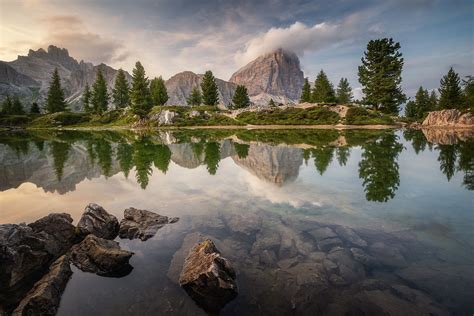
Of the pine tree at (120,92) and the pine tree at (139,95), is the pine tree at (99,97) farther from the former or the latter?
the pine tree at (139,95)

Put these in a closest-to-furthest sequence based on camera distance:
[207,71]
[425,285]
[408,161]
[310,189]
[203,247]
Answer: [425,285]
[203,247]
[310,189]
[408,161]
[207,71]

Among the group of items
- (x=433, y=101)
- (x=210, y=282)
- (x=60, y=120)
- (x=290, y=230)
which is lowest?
(x=290, y=230)

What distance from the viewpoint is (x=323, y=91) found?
112 m

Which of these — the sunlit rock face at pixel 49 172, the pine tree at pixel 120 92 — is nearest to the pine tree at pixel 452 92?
the sunlit rock face at pixel 49 172

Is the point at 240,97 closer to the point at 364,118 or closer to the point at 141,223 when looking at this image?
the point at 364,118

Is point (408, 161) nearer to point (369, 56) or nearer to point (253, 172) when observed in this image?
point (253, 172)

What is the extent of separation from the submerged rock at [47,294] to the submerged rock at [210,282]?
10.0 ft

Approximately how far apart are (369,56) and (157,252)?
Result: 350ft

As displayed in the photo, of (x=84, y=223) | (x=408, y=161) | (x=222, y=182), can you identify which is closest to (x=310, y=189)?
(x=222, y=182)

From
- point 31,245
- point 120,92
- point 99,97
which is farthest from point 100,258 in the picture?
point 120,92

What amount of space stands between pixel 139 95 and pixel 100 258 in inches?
3621

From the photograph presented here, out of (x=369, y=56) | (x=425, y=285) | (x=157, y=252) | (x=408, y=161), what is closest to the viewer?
(x=425, y=285)

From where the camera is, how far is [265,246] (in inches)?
358

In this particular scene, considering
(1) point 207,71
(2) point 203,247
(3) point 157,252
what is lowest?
(3) point 157,252
